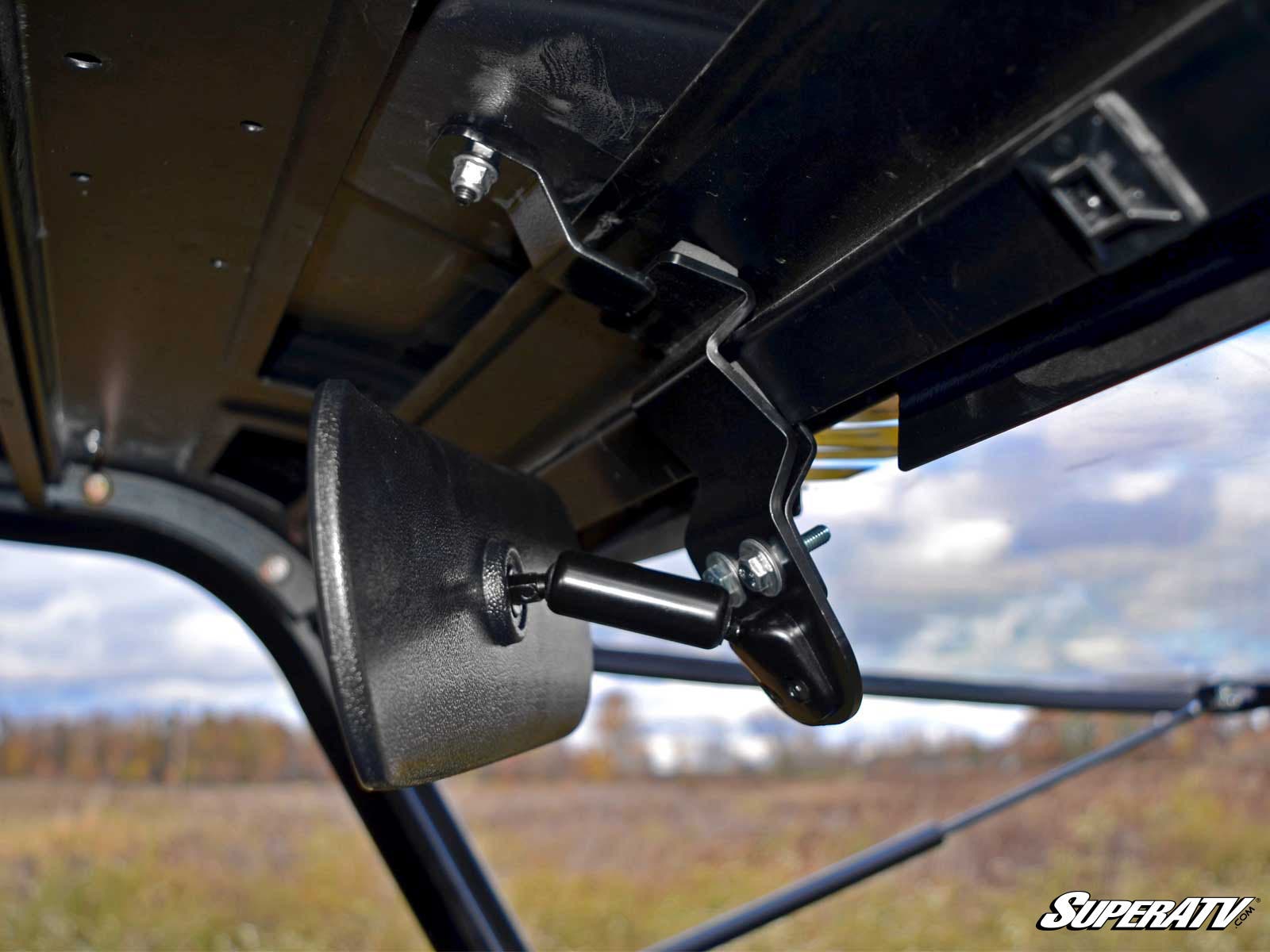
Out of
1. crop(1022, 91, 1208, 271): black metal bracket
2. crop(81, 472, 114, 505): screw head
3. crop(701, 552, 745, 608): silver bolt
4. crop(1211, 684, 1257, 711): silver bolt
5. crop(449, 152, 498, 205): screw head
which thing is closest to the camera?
crop(1022, 91, 1208, 271): black metal bracket

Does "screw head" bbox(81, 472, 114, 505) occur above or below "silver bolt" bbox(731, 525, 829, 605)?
above

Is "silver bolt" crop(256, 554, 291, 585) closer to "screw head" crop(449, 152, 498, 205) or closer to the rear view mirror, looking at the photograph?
the rear view mirror

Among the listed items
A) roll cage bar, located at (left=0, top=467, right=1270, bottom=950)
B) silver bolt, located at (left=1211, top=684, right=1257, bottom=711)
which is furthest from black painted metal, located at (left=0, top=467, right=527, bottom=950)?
silver bolt, located at (left=1211, top=684, right=1257, bottom=711)

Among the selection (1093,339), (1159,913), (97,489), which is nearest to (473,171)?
(1093,339)

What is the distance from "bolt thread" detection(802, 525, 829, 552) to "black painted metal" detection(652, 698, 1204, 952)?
37.2 inches

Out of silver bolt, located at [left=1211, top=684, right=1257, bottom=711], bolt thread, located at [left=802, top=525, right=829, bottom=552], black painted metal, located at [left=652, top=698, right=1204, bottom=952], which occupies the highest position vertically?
bolt thread, located at [left=802, top=525, right=829, bottom=552]

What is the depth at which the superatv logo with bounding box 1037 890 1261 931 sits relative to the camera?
1253 millimetres

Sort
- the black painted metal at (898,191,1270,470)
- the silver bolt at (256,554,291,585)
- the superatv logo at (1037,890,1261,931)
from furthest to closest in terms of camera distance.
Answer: the silver bolt at (256,554,291,585) < the superatv logo at (1037,890,1261,931) < the black painted metal at (898,191,1270,470)

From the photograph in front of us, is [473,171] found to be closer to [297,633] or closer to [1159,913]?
[297,633]

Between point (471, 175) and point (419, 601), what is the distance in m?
0.38

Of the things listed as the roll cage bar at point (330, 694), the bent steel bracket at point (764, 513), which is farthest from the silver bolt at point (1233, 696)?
the bent steel bracket at point (764, 513)

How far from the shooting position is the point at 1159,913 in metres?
1.28

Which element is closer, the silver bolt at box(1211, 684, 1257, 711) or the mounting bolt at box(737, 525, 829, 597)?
the mounting bolt at box(737, 525, 829, 597)

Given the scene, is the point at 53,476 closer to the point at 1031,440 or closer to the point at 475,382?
the point at 475,382
